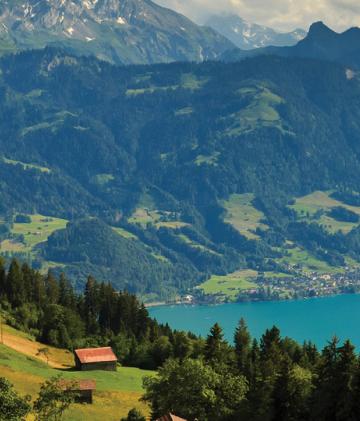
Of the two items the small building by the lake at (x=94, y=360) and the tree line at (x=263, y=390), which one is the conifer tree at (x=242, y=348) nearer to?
the small building by the lake at (x=94, y=360)

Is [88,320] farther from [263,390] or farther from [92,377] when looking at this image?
[263,390]

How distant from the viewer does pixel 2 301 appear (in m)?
168

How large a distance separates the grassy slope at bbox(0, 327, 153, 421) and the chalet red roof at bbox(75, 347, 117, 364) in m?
2.32

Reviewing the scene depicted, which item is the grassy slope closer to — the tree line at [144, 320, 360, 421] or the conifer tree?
the tree line at [144, 320, 360, 421]

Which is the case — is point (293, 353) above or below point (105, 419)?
above

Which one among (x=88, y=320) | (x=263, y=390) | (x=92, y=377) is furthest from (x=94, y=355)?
(x=263, y=390)

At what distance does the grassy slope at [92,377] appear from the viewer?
10047 centimetres

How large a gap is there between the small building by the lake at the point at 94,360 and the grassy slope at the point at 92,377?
1.81 metres

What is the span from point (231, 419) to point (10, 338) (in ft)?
175

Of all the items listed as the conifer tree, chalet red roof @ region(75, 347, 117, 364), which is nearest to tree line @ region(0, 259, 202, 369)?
the conifer tree

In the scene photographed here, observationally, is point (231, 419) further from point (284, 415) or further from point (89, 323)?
point (89, 323)

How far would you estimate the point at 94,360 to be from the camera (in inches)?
5103

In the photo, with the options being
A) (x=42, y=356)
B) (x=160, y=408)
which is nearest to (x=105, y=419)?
(x=160, y=408)

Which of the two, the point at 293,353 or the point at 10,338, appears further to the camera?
the point at 293,353
